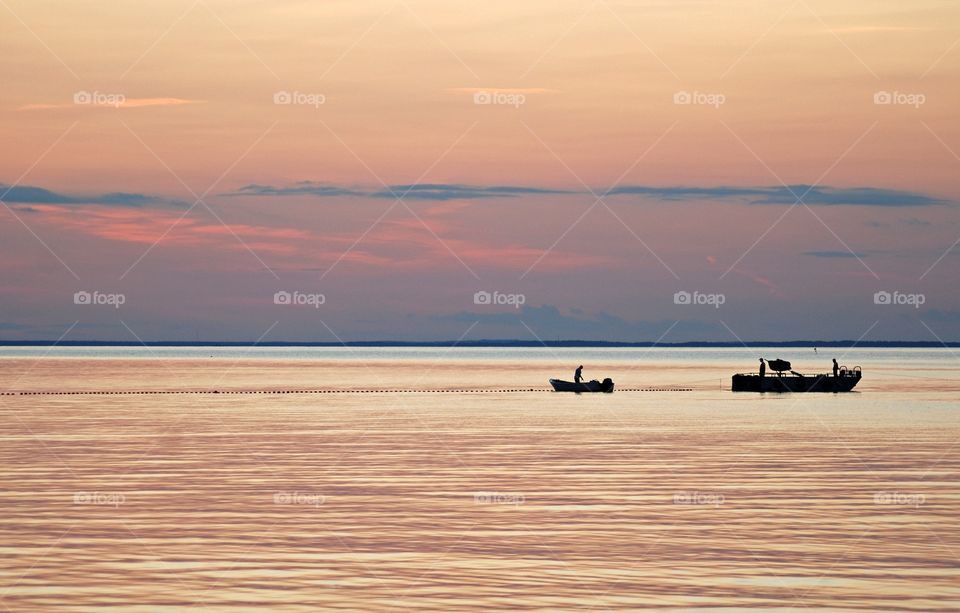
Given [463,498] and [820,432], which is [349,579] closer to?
[463,498]

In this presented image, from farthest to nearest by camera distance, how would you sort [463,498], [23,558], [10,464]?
1. [10,464]
2. [463,498]
3. [23,558]

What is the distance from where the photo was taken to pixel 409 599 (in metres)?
27.5

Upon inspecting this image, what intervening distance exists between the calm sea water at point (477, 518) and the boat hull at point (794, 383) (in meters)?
60.6

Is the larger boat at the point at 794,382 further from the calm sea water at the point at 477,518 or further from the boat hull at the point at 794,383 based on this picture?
the calm sea water at the point at 477,518

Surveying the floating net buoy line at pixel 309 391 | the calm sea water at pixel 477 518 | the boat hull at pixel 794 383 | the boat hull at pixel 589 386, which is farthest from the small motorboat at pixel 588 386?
the calm sea water at pixel 477 518

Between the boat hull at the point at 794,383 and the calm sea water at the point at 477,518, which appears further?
the boat hull at the point at 794,383

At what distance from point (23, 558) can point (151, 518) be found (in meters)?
6.61

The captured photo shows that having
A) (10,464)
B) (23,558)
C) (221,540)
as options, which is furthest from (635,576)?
(10,464)

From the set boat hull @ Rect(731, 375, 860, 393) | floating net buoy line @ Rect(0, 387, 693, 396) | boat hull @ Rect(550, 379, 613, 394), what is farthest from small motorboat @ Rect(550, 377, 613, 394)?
boat hull @ Rect(731, 375, 860, 393)

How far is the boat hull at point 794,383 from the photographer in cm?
13962

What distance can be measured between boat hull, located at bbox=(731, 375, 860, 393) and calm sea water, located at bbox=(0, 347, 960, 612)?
60633 mm

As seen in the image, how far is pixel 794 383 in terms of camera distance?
140 m

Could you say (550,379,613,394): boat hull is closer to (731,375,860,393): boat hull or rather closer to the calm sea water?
(731,375,860,393): boat hull

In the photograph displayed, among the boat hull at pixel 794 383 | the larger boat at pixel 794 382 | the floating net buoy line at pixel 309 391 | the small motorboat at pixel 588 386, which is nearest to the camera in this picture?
the small motorboat at pixel 588 386
